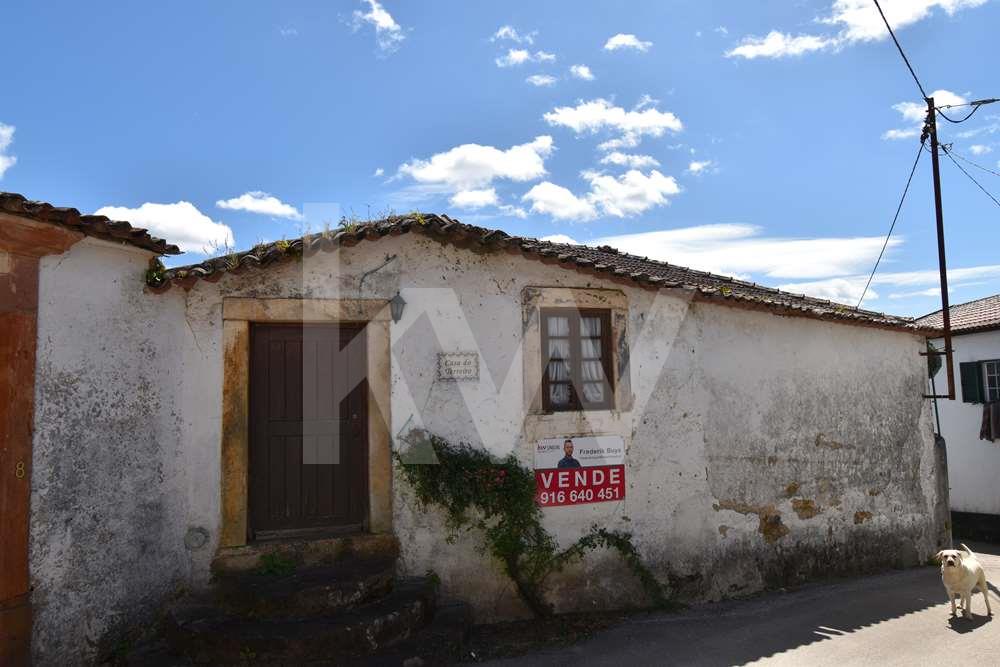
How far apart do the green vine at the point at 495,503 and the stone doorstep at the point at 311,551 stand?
566mm

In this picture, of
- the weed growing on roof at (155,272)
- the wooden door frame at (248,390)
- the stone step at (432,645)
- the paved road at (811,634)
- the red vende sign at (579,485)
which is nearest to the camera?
the stone step at (432,645)

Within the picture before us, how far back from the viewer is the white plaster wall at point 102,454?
516 centimetres

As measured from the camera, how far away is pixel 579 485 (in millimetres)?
7137

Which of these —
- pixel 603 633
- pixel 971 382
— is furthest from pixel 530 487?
pixel 971 382

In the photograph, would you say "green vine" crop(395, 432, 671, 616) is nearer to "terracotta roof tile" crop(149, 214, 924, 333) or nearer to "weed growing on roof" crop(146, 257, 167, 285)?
"terracotta roof tile" crop(149, 214, 924, 333)

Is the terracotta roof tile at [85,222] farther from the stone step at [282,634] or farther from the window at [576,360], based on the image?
the window at [576,360]

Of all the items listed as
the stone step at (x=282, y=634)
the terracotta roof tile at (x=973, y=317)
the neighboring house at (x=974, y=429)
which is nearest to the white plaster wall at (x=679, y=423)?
the stone step at (x=282, y=634)

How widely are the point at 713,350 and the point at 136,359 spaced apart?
6.06m

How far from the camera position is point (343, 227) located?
264 inches

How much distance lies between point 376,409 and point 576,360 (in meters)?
2.22

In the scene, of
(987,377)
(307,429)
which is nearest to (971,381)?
(987,377)

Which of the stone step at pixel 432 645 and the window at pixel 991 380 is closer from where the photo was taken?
the stone step at pixel 432 645

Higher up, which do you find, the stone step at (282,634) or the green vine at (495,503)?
the green vine at (495,503)

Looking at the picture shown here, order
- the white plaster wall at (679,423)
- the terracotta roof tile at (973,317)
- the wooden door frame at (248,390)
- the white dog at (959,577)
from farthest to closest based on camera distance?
the terracotta roof tile at (973,317), the white dog at (959,577), the white plaster wall at (679,423), the wooden door frame at (248,390)
